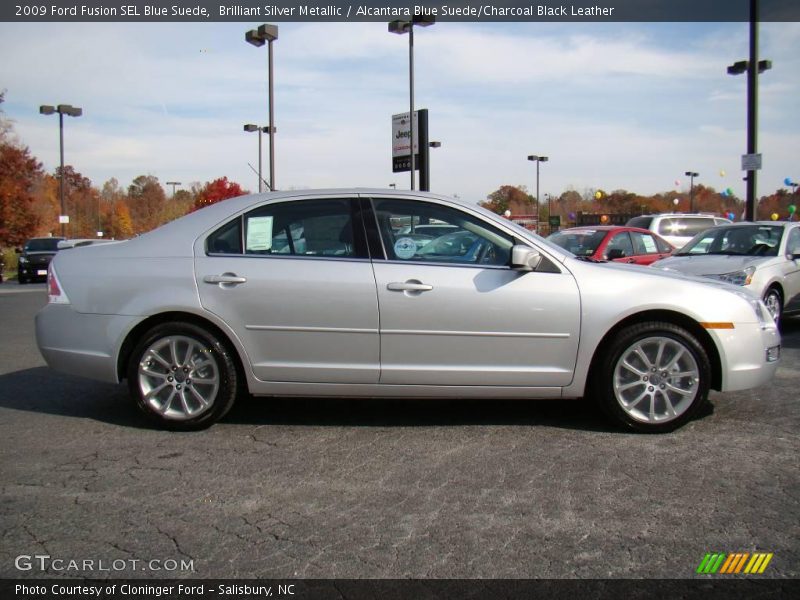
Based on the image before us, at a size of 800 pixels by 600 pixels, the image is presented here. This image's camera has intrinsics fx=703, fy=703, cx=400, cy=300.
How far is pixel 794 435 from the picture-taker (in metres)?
4.67

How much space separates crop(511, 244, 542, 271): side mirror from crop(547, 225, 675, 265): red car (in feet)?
21.4

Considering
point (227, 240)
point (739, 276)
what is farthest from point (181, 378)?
point (739, 276)

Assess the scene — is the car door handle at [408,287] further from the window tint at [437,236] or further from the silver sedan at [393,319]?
the window tint at [437,236]

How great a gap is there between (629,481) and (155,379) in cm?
312

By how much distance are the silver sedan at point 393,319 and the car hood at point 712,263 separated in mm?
4181

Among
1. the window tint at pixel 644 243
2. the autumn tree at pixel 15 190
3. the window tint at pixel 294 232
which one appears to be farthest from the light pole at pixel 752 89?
the autumn tree at pixel 15 190

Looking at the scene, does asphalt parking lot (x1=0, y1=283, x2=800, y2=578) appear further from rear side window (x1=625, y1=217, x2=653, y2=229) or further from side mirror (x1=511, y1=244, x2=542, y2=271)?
rear side window (x1=625, y1=217, x2=653, y2=229)

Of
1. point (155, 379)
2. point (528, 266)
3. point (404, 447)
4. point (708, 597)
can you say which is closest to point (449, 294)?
point (528, 266)

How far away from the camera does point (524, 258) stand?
4.59 meters

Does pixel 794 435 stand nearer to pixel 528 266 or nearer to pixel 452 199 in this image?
pixel 528 266

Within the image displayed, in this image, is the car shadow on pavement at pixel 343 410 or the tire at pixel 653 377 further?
the car shadow on pavement at pixel 343 410

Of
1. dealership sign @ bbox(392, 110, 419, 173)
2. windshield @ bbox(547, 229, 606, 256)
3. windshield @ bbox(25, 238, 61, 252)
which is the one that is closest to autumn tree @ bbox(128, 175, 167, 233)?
windshield @ bbox(25, 238, 61, 252)

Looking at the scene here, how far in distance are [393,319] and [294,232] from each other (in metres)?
0.94

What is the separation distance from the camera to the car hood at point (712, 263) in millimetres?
8875
